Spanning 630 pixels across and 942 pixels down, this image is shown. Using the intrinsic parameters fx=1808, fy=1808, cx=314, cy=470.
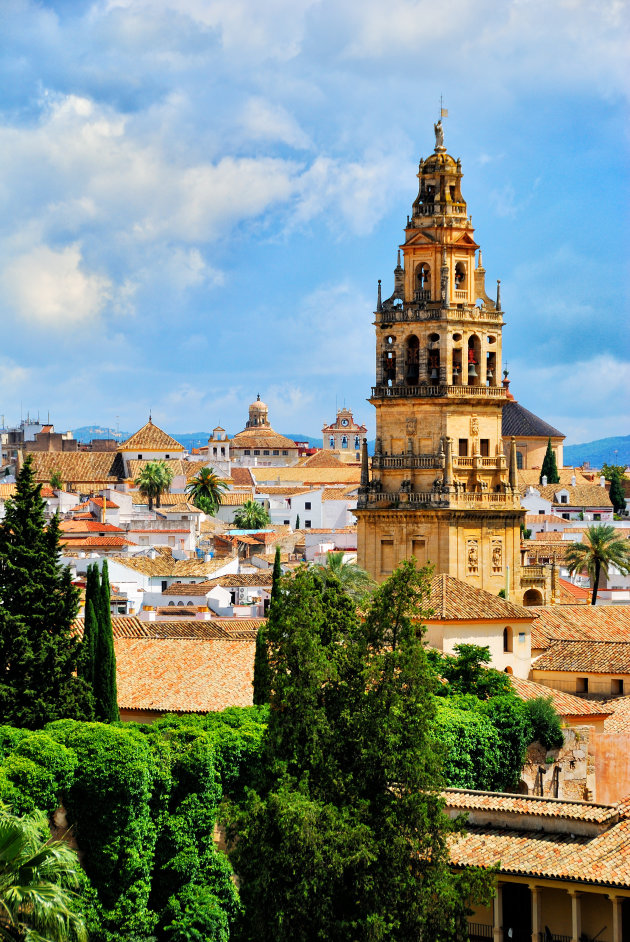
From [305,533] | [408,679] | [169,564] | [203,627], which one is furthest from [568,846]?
[305,533]

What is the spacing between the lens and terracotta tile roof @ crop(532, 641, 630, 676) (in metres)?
48.2

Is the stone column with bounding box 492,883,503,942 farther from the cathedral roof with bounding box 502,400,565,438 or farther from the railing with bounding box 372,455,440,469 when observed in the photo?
the cathedral roof with bounding box 502,400,565,438

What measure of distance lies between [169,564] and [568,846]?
56.8 m

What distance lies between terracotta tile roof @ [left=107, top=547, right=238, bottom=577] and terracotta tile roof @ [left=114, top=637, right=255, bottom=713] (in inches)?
1300

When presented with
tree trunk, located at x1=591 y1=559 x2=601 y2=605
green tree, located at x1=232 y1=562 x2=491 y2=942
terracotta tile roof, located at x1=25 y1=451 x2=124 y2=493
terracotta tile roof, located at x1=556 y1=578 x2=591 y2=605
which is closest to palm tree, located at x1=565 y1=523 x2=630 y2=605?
tree trunk, located at x1=591 y1=559 x2=601 y2=605

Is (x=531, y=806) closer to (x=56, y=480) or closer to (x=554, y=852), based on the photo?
(x=554, y=852)

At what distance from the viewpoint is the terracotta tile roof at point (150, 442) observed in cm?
19125

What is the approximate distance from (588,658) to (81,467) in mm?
126583

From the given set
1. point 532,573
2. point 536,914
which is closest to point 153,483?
point 532,573

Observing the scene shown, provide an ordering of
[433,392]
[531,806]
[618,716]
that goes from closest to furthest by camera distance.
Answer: [531,806], [618,716], [433,392]

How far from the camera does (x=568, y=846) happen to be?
30688 millimetres

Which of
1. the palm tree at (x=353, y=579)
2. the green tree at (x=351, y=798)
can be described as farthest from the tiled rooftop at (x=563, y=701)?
the green tree at (x=351, y=798)

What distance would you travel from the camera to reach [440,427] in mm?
60406

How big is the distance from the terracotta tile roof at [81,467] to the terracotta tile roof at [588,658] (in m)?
116
